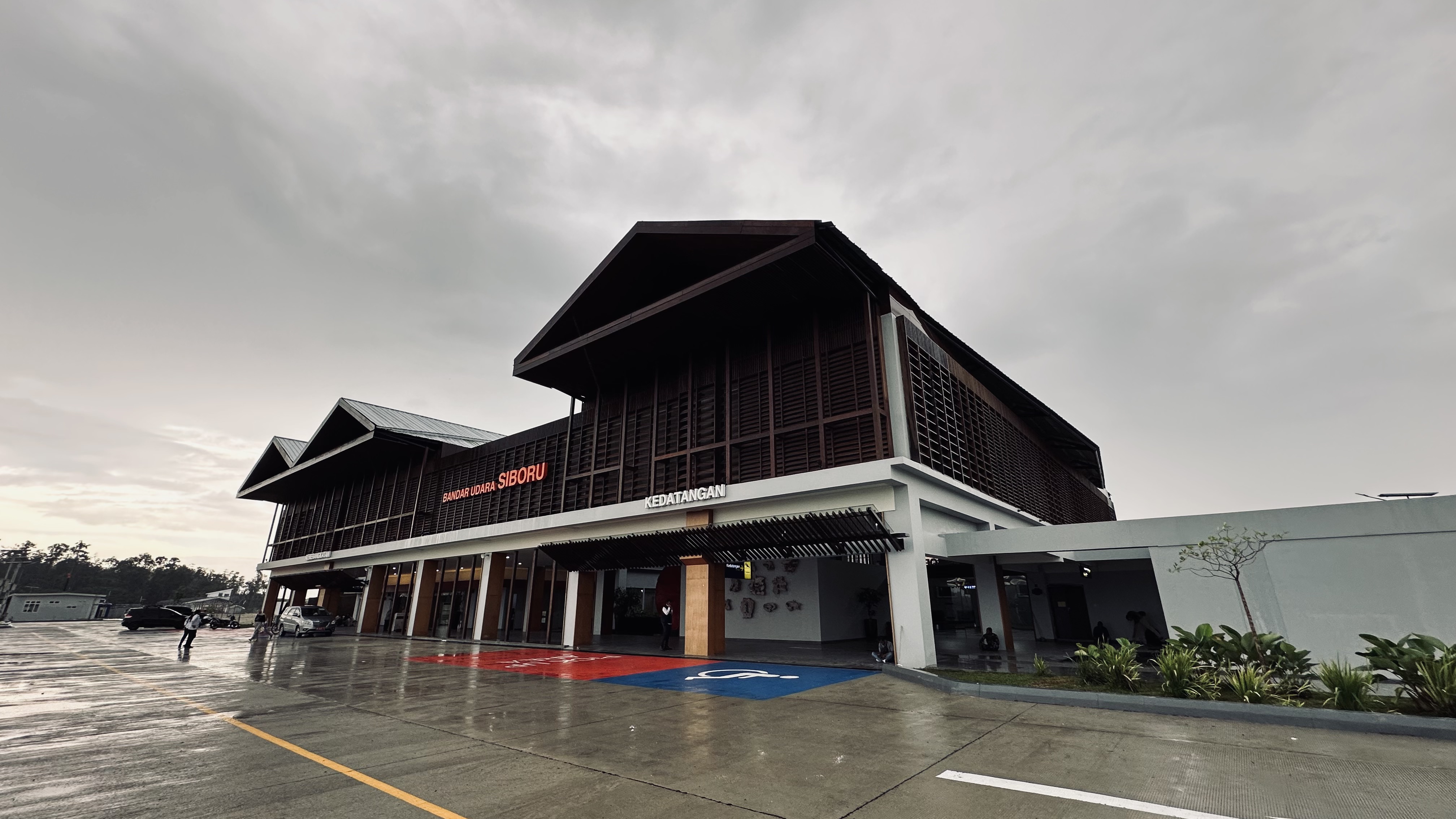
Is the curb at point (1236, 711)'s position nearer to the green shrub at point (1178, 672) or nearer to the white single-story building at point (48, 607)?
the green shrub at point (1178, 672)

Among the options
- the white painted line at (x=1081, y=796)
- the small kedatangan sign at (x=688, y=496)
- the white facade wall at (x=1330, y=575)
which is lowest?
the white painted line at (x=1081, y=796)

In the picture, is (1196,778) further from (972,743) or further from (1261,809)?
(972,743)

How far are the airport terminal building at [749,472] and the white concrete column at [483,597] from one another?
0.73ft

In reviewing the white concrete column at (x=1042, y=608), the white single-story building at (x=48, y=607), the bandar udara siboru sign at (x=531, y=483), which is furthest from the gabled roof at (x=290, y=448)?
the white concrete column at (x=1042, y=608)

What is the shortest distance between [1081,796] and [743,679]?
9616mm

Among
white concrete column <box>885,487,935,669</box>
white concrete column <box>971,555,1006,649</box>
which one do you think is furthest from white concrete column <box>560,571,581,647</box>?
white concrete column <box>971,555,1006,649</box>

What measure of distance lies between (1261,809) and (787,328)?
52.8 feet

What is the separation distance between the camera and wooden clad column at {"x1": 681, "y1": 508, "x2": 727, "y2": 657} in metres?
19.5

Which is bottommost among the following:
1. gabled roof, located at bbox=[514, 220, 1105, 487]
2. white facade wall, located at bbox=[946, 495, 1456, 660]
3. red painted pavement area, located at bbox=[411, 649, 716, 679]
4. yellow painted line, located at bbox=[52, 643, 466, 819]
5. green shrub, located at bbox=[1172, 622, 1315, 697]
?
red painted pavement area, located at bbox=[411, 649, 716, 679]

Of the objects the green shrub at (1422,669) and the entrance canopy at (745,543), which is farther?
the entrance canopy at (745,543)

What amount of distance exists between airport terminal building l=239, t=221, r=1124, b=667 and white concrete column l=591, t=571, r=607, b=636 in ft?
0.32

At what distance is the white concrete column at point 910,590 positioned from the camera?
50.1 feet

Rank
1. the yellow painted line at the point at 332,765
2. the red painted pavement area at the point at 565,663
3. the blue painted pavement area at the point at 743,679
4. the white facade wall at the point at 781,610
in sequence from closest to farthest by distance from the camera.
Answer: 1. the yellow painted line at the point at 332,765
2. the blue painted pavement area at the point at 743,679
3. the red painted pavement area at the point at 565,663
4. the white facade wall at the point at 781,610

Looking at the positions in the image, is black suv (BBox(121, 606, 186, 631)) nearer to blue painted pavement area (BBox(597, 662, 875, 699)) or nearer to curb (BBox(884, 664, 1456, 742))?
blue painted pavement area (BBox(597, 662, 875, 699))
